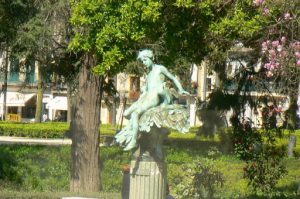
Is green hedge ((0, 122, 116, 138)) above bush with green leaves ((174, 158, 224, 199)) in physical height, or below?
above

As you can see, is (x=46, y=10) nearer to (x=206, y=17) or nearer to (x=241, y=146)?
(x=206, y=17)

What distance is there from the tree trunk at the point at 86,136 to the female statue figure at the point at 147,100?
531 centimetres

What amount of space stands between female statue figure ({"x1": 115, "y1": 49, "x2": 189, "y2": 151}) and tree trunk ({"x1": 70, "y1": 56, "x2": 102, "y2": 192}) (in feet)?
17.4

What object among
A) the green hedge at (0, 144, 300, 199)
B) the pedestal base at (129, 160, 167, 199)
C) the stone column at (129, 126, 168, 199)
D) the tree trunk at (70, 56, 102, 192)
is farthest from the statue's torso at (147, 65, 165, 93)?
the tree trunk at (70, 56, 102, 192)

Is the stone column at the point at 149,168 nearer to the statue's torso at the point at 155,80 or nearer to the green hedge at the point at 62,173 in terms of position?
the statue's torso at the point at 155,80

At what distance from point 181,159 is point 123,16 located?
10984mm

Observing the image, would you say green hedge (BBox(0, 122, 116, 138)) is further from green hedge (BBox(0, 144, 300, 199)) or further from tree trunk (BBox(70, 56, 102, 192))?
tree trunk (BBox(70, 56, 102, 192))

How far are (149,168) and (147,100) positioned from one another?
0.93 m

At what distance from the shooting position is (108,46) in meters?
11.4

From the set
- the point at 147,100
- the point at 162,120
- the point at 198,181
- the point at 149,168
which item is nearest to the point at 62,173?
the point at 198,181

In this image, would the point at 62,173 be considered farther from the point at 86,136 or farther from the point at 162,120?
Answer: the point at 162,120

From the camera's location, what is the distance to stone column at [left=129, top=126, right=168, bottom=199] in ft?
32.7

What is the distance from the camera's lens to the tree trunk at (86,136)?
50.5 ft

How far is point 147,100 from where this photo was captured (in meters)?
9.94
